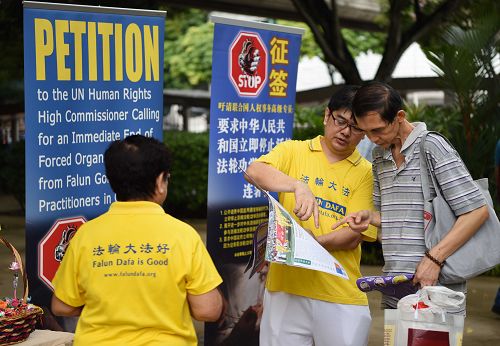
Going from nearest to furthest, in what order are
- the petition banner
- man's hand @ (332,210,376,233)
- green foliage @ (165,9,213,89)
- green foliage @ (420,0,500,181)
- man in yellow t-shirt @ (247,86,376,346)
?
man's hand @ (332,210,376,233) < man in yellow t-shirt @ (247,86,376,346) < the petition banner < green foliage @ (420,0,500,181) < green foliage @ (165,9,213,89)

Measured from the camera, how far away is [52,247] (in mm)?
4535

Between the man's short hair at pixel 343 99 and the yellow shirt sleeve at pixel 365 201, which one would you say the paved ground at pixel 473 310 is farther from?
the man's short hair at pixel 343 99

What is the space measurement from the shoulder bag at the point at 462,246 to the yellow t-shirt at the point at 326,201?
504 millimetres

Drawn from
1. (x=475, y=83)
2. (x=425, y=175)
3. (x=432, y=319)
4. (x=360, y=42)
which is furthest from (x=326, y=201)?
(x=360, y=42)

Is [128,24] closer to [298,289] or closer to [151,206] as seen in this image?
[298,289]

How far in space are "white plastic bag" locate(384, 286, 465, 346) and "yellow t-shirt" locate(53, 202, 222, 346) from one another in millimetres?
755

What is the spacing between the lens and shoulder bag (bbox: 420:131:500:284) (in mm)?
3324

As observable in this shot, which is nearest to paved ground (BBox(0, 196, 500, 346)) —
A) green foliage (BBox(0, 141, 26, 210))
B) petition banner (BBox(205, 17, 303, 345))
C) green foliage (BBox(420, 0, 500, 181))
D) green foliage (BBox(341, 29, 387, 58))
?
petition banner (BBox(205, 17, 303, 345))

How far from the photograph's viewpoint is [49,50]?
4.36m

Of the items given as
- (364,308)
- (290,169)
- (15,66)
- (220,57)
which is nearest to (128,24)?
(220,57)

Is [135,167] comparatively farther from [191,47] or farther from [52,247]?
[191,47]

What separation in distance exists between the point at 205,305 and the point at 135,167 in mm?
502

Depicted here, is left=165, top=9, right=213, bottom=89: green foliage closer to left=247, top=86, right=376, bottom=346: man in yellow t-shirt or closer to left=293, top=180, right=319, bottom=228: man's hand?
left=247, top=86, right=376, bottom=346: man in yellow t-shirt

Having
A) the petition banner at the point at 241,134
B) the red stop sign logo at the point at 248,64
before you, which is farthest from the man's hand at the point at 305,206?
the red stop sign logo at the point at 248,64
